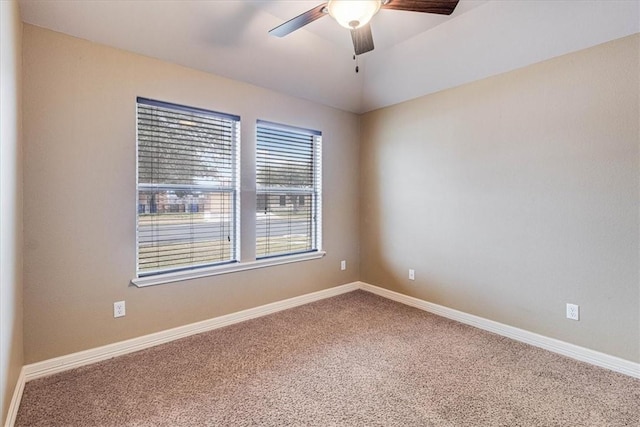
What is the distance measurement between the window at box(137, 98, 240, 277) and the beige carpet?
0.76 meters

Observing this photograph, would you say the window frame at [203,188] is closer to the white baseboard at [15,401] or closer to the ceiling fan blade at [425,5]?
the white baseboard at [15,401]

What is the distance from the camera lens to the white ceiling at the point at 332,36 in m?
2.11

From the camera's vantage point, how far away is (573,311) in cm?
242

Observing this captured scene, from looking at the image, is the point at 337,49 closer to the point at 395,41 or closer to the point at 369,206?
the point at 395,41

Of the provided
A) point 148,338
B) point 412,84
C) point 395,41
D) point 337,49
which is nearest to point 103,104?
point 148,338

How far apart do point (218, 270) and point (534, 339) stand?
286cm

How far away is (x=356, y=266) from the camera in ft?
13.7

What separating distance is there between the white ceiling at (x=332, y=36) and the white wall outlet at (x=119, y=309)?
1.99m

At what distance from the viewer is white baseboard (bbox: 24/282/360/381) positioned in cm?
212

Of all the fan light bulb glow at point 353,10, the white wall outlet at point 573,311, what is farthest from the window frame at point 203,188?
the white wall outlet at point 573,311

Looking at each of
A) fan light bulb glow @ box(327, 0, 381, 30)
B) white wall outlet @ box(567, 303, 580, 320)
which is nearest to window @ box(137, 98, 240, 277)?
fan light bulb glow @ box(327, 0, 381, 30)

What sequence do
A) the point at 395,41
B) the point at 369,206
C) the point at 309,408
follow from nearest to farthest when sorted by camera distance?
the point at 309,408
the point at 395,41
the point at 369,206

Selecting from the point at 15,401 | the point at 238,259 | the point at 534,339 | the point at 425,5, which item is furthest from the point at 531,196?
the point at 15,401

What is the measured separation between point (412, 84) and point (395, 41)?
0.52m
